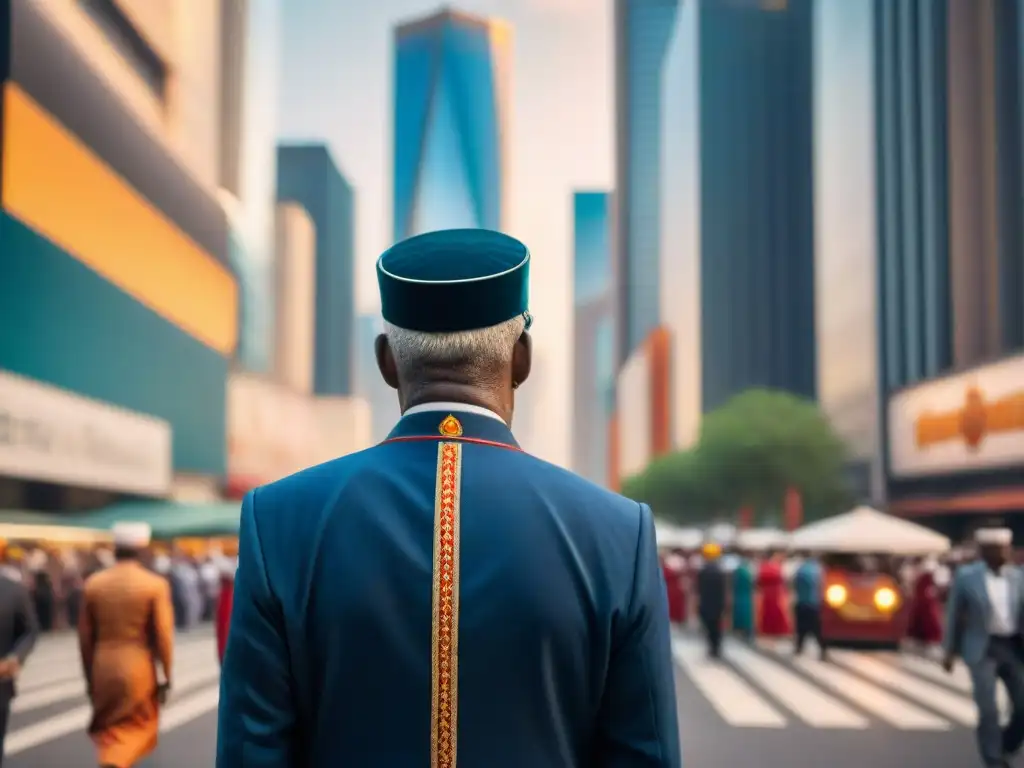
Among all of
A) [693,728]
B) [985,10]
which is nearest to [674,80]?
[985,10]

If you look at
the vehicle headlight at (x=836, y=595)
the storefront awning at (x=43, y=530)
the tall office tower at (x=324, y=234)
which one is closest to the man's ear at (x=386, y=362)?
the vehicle headlight at (x=836, y=595)

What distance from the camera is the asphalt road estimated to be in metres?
10.0

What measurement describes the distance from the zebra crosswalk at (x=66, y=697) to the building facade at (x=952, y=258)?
98.6 ft

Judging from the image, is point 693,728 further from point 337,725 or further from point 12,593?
point 337,725

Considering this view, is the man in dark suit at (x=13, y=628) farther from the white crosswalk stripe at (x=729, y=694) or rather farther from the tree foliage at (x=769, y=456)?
the tree foliage at (x=769, y=456)

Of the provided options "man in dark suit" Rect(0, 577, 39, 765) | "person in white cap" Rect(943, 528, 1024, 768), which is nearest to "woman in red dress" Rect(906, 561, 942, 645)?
"person in white cap" Rect(943, 528, 1024, 768)

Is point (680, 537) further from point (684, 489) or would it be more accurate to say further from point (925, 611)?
point (684, 489)

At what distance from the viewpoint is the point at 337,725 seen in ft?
7.04

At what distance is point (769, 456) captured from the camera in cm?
5984

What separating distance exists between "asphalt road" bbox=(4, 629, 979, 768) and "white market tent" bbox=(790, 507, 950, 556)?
105 inches

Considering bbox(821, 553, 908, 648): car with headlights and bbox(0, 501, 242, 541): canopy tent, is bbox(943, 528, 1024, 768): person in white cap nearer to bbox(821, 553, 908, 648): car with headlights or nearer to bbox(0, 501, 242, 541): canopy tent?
bbox(821, 553, 908, 648): car with headlights

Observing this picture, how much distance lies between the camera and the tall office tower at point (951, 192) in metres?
50.9

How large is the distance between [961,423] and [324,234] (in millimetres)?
144888

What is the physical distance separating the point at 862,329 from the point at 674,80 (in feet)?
203
